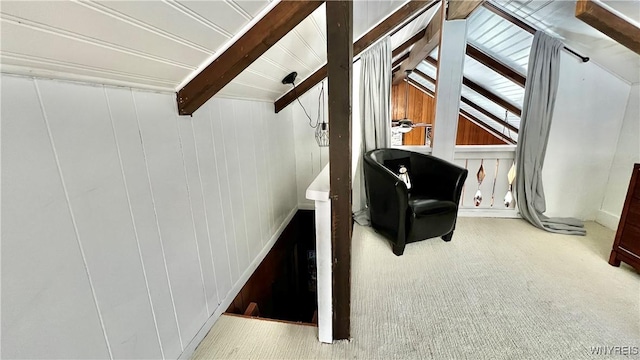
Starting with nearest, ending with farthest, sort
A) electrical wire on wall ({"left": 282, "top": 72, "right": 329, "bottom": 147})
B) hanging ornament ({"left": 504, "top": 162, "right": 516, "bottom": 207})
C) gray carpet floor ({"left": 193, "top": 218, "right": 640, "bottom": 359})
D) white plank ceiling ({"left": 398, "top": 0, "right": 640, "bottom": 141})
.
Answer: gray carpet floor ({"left": 193, "top": 218, "right": 640, "bottom": 359}), white plank ceiling ({"left": 398, "top": 0, "right": 640, "bottom": 141}), hanging ornament ({"left": 504, "top": 162, "right": 516, "bottom": 207}), electrical wire on wall ({"left": 282, "top": 72, "right": 329, "bottom": 147})

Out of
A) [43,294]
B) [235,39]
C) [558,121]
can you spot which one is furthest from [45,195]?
[558,121]

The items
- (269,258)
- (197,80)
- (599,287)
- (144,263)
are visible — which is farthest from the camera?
(269,258)

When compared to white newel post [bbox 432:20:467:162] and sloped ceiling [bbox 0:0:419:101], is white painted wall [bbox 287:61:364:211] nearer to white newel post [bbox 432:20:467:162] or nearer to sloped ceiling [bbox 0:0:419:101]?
white newel post [bbox 432:20:467:162]

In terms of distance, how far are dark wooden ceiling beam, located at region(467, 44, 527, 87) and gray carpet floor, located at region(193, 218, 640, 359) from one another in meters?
1.77

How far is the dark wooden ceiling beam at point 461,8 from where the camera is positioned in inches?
80.2

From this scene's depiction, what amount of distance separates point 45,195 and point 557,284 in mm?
2627

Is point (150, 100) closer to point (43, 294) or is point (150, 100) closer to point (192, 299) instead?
point (43, 294)

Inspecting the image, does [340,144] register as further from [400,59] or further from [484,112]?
[484,112]

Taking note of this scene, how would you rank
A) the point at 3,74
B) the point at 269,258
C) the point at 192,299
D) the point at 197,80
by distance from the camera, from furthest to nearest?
the point at 269,258
the point at 192,299
the point at 197,80
the point at 3,74

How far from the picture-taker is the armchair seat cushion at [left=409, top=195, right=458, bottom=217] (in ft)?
6.89

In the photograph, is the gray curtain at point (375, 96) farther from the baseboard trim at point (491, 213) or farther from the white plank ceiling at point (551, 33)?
the baseboard trim at point (491, 213)

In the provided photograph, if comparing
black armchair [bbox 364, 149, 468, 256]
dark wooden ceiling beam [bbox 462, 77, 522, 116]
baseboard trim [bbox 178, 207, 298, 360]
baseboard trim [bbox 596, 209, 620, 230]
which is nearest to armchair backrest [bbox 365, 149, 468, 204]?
black armchair [bbox 364, 149, 468, 256]

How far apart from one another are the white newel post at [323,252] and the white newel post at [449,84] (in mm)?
1742

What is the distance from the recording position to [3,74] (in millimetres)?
659
